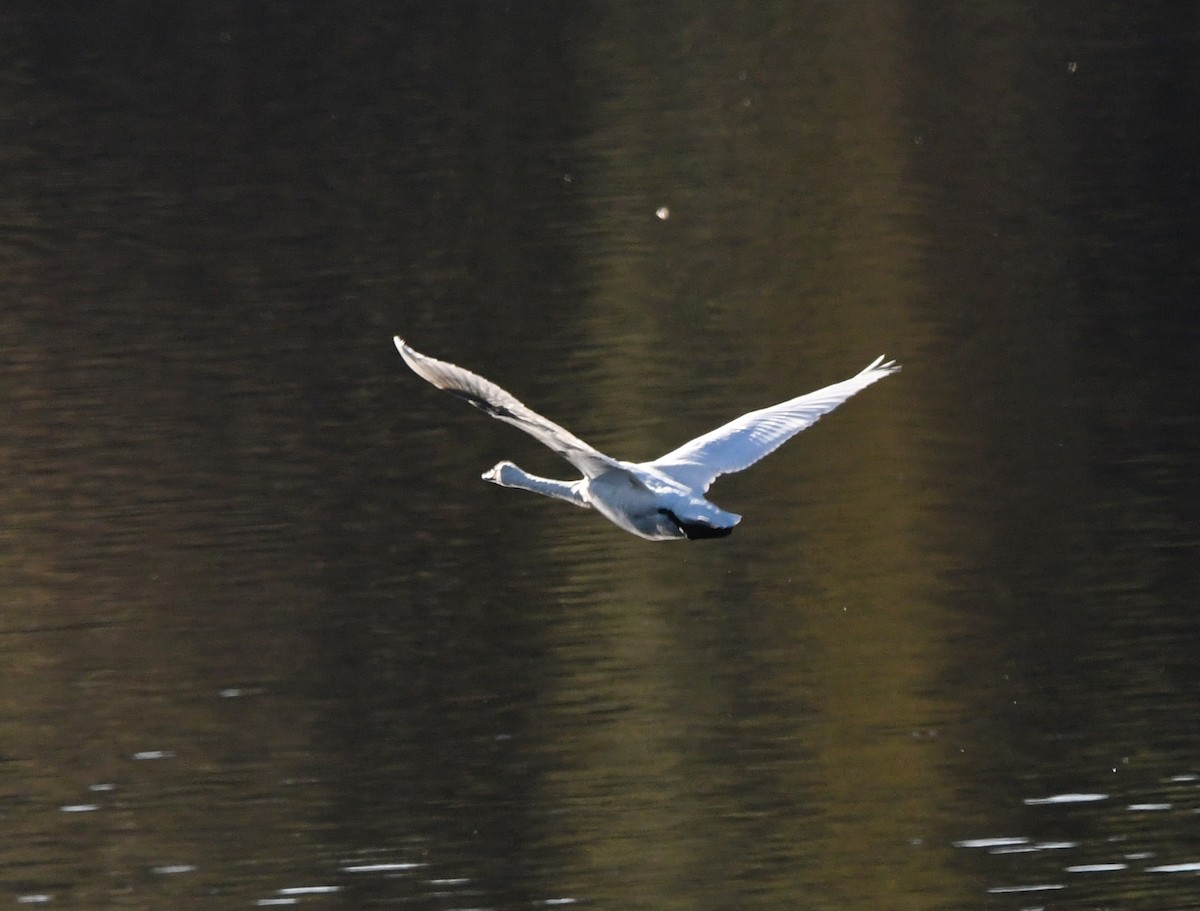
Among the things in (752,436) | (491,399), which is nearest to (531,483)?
(752,436)

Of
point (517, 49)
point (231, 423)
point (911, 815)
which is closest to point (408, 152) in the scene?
point (517, 49)

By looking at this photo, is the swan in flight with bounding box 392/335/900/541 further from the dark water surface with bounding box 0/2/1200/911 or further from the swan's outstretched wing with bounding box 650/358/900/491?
the dark water surface with bounding box 0/2/1200/911

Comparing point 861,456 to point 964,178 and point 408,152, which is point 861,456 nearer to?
point 964,178

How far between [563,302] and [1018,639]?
9.82 metres

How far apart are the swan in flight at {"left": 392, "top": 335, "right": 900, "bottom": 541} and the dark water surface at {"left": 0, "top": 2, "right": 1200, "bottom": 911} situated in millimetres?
2023

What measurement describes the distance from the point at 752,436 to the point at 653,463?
71 centimetres

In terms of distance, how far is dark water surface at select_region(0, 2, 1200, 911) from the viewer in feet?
39.5

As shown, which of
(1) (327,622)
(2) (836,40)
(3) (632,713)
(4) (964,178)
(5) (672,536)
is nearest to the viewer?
(5) (672,536)

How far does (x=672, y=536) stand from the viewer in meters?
10.4

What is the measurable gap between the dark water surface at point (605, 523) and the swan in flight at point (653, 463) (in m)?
2.02

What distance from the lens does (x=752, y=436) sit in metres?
11.5

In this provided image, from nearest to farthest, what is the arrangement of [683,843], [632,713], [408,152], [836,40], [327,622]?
[683,843] → [632,713] → [327,622] → [408,152] → [836,40]

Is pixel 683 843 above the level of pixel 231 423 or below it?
below

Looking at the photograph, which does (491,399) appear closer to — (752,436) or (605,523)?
(752,436)
